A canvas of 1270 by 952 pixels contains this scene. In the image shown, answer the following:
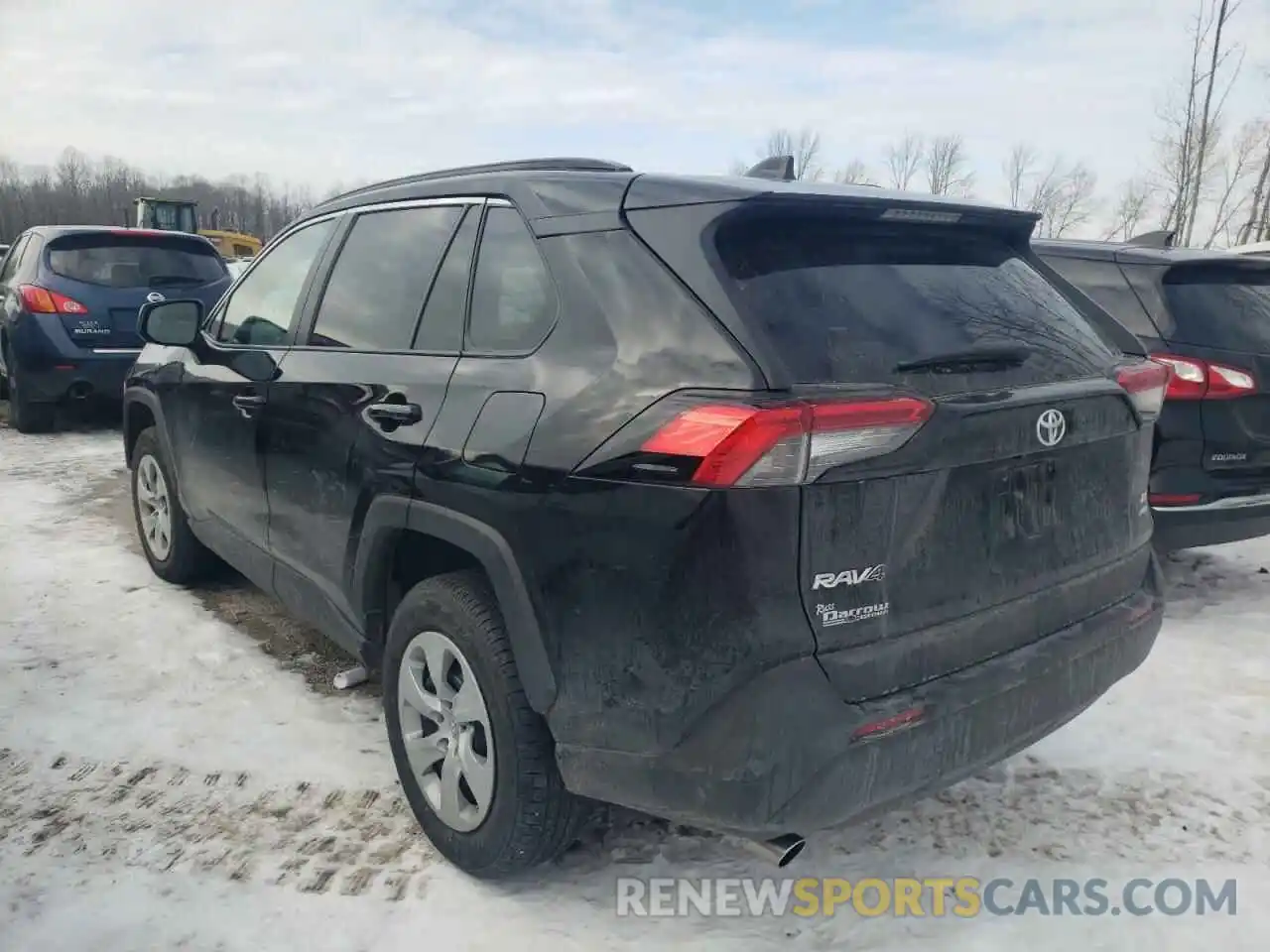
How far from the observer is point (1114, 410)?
2.46m

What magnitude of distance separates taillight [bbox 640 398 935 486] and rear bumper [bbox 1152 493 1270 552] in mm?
3093

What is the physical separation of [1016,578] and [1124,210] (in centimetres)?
4145

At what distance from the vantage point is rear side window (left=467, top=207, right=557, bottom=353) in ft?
7.82

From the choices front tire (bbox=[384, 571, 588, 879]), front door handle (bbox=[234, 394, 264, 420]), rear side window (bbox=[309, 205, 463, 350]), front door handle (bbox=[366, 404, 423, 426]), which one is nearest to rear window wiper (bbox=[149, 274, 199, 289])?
front door handle (bbox=[234, 394, 264, 420])

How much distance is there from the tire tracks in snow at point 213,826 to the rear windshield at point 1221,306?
4.07m

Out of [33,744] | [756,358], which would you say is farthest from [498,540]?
[33,744]

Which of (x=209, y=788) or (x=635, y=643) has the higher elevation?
(x=635, y=643)

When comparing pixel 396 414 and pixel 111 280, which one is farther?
pixel 111 280

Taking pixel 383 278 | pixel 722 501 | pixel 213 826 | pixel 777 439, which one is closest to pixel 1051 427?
pixel 777 439

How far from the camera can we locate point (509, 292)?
2521 millimetres

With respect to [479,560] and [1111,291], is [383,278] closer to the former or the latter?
[479,560]

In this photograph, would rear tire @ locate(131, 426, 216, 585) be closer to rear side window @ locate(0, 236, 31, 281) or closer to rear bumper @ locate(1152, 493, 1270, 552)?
rear bumper @ locate(1152, 493, 1270, 552)

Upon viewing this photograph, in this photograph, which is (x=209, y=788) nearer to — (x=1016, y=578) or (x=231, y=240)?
(x=1016, y=578)

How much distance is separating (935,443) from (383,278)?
1868 mm
